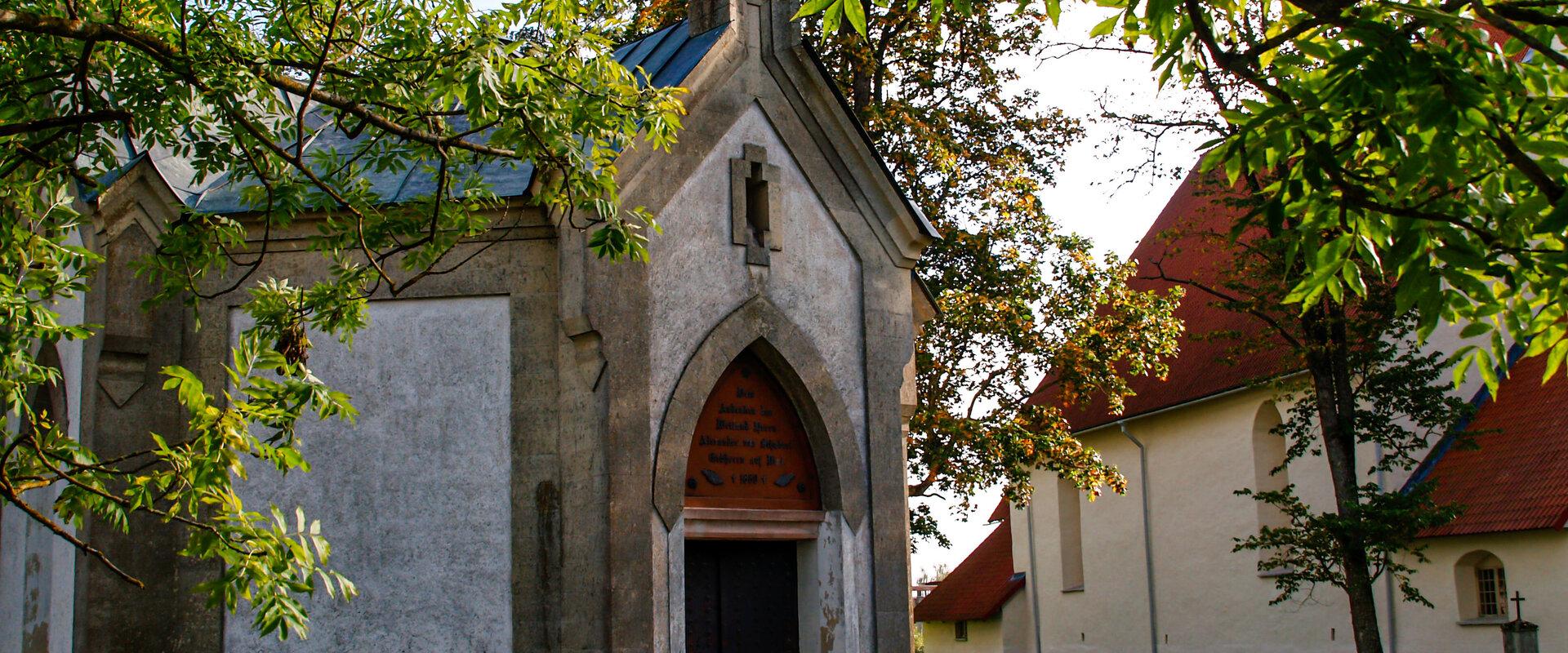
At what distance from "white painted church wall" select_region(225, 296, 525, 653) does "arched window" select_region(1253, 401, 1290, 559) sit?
68.7ft

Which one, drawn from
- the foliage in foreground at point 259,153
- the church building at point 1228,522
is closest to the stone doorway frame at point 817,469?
the foliage in foreground at point 259,153

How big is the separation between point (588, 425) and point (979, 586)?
3005 centimetres

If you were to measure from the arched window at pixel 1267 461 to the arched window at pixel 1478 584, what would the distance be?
16.7ft

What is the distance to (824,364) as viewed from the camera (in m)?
11.3

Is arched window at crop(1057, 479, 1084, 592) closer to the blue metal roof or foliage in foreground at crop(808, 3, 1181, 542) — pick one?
foliage in foreground at crop(808, 3, 1181, 542)

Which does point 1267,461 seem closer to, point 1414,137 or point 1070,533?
point 1070,533

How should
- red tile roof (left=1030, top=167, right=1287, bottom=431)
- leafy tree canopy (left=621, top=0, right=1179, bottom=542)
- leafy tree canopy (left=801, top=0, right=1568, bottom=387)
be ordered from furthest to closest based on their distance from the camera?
red tile roof (left=1030, top=167, right=1287, bottom=431) → leafy tree canopy (left=621, top=0, right=1179, bottom=542) → leafy tree canopy (left=801, top=0, right=1568, bottom=387)

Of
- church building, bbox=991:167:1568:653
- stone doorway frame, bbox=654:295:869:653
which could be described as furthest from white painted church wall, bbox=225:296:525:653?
church building, bbox=991:167:1568:653

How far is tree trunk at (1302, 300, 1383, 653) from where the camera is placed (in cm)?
2031

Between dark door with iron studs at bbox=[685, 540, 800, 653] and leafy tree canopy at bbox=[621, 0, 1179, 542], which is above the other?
leafy tree canopy at bbox=[621, 0, 1179, 542]

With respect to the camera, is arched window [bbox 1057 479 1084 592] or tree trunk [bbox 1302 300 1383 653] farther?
arched window [bbox 1057 479 1084 592]

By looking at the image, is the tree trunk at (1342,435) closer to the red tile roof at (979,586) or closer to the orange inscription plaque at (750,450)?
the orange inscription plaque at (750,450)

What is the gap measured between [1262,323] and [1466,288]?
22.3 meters

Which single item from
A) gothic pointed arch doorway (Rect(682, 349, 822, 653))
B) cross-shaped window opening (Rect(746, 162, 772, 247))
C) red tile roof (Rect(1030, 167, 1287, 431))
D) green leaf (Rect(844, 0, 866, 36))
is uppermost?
red tile roof (Rect(1030, 167, 1287, 431))
